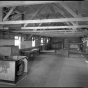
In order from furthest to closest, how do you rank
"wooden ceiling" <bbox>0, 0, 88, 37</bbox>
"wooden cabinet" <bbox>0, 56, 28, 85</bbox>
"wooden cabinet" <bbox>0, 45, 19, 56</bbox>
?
"wooden cabinet" <bbox>0, 45, 19, 56</bbox>
"wooden cabinet" <bbox>0, 56, 28, 85</bbox>
"wooden ceiling" <bbox>0, 0, 88, 37</bbox>

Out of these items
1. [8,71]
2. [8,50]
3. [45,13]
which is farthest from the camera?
[45,13]

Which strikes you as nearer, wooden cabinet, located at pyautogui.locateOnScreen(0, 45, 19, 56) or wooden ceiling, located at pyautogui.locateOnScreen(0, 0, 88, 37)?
wooden ceiling, located at pyautogui.locateOnScreen(0, 0, 88, 37)

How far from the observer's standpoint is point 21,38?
7.30 meters

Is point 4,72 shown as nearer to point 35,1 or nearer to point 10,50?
point 10,50

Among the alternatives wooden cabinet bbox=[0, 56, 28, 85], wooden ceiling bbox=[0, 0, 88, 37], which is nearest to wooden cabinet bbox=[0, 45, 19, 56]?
wooden cabinet bbox=[0, 56, 28, 85]

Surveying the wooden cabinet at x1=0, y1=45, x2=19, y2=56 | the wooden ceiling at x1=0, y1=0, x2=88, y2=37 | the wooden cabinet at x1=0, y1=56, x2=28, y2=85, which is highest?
the wooden ceiling at x1=0, y1=0, x2=88, y2=37

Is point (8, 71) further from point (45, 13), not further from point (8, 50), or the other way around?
point (45, 13)

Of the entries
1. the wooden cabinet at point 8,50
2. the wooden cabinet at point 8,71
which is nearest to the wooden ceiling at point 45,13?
the wooden cabinet at point 8,50

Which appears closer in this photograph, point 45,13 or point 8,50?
point 8,50

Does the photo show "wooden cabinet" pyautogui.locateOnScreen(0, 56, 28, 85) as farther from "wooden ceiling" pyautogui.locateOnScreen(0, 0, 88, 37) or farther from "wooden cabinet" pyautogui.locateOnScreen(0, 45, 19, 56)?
"wooden ceiling" pyautogui.locateOnScreen(0, 0, 88, 37)

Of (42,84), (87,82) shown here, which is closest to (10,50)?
(42,84)

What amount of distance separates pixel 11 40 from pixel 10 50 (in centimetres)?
312

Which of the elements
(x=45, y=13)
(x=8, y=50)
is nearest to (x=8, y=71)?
(x=8, y=50)

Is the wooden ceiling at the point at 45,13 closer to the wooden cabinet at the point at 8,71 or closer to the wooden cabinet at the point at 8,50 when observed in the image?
the wooden cabinet at the point at 8,50
